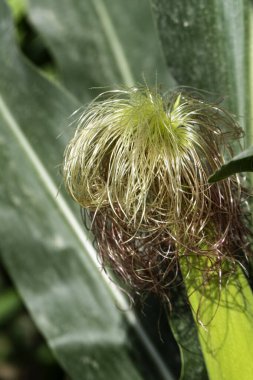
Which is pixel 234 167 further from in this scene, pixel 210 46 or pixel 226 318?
pixel 210 46

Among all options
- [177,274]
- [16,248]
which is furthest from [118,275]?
[16,248]

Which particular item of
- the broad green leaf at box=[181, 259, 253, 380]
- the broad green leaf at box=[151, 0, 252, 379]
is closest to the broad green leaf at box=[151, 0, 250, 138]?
the broad green leaf at box=[151, 0, 252, 379]

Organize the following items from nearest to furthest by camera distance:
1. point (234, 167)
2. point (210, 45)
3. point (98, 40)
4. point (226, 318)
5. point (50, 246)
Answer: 1. point (234, 167)
2. point (226, 318)
3. point (210, 45)
4. point (50, 246)
5. point (98, 40)

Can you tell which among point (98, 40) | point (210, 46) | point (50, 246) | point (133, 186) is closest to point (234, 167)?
point (133, 186)

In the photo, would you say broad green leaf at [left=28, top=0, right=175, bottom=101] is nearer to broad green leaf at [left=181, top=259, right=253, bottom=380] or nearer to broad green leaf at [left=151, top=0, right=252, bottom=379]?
broad green leaf at [left=151, top=0, right=252, bottom=379]

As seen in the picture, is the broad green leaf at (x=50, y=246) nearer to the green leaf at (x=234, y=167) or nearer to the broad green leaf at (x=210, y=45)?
the broad green leaf at (x=210, y=45)

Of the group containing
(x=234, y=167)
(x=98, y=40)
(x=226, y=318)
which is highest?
(x=98, y=40)

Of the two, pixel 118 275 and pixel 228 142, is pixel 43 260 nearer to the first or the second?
pixel 118 275
